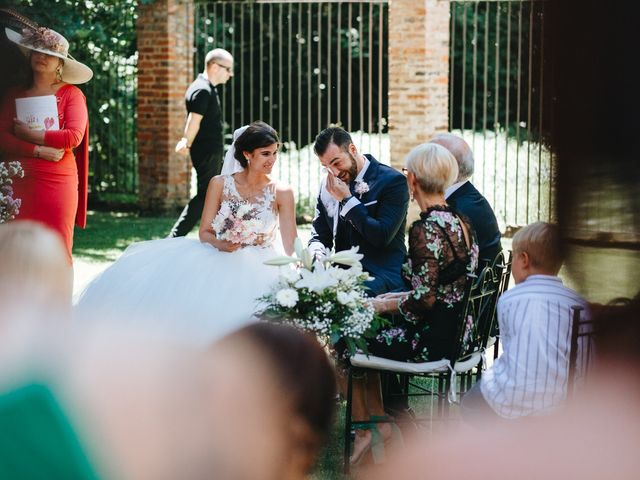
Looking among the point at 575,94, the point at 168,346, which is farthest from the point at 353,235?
the point at 575,94

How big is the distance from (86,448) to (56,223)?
4.43 m

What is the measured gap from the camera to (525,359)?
285 centimetres

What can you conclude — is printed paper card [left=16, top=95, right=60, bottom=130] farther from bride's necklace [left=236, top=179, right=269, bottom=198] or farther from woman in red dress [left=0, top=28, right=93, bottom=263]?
bride's necklace [left=236, top=179, right=269, bottom=198]

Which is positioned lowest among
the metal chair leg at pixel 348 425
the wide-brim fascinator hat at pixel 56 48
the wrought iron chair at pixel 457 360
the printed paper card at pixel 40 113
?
the metal chair leg at pixel 348 425

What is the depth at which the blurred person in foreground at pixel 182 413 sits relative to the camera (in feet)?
3.11

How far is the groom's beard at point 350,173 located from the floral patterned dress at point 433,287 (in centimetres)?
94

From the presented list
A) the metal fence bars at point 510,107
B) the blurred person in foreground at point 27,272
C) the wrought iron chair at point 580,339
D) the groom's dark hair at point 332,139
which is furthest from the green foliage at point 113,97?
the wrought iron chair at point 580,339

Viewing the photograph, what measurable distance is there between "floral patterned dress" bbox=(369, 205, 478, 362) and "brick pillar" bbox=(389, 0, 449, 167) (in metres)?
7.35

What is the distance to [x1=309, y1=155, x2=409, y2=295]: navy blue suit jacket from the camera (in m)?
4.26

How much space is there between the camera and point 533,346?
2.83 metres

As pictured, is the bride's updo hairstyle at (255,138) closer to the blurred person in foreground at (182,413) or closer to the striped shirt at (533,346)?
the striped shirt at (533,346)

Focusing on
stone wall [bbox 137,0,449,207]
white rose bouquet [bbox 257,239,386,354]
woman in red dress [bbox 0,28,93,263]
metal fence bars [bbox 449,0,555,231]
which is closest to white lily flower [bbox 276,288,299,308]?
white rose bouquet [bbox 257,239,386,354]

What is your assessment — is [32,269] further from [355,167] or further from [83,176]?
[83,176]

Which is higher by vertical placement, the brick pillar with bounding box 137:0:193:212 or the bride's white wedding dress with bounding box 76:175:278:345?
the brick pillar with bounding box 137:0:193:212
